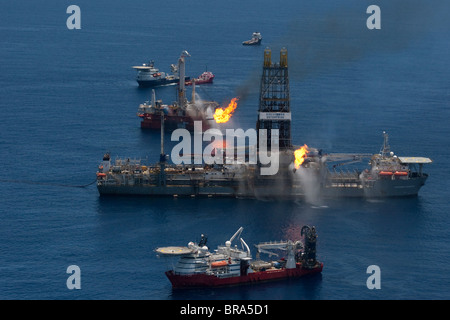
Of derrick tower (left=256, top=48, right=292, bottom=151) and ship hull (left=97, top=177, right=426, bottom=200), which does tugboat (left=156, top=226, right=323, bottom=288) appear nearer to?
ship hull (left=97, top=177, right=426, bottom=200)

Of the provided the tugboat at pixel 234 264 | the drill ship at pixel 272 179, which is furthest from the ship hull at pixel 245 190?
the tugboat at pixel 234 264

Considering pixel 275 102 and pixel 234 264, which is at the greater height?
pixel 275 102

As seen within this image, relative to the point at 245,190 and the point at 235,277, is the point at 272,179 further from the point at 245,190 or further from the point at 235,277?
the point at 235,277

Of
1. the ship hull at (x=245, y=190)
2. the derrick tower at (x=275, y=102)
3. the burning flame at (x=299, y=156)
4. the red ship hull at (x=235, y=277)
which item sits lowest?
the red ship hull at (x=235, y=277)

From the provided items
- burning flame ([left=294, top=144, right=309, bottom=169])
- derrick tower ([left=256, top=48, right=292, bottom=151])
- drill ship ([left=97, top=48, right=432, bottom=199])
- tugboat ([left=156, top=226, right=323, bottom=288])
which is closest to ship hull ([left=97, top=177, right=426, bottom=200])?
drill ship ([left=97, top=48, right=432, bottom=199])

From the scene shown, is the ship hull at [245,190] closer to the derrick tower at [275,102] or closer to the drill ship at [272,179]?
the drill ship at [272,179]

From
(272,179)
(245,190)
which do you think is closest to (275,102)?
(272,179)
